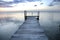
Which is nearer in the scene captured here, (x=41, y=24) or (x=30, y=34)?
(x=30, y=34)

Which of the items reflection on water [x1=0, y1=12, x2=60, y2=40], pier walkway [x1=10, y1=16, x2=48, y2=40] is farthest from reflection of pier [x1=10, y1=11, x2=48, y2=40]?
reflection on water [x1=0, y1=12, x2=60, y2=40]

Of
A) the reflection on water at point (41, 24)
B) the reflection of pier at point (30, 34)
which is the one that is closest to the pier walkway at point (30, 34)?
the reflection of pier at point (30, 34)

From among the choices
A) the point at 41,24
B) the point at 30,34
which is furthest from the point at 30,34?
the point at 41,24

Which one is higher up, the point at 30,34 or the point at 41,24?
the point at 30,34

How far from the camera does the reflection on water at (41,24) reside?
3950 mm

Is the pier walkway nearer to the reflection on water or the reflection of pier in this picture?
the reflection of pier

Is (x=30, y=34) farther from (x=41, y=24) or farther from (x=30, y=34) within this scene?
(x=41, y=24)

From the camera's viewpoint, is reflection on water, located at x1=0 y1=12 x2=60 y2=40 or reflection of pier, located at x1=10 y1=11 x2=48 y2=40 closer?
reflection of pier, located at x1=10 y1=11 x2=48 y2=40

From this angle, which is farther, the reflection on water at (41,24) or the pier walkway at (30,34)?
the reflection on water at (41,24)

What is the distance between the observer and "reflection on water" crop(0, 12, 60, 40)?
395cm

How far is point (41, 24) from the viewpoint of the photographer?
182 inches

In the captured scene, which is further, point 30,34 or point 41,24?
point 41,24

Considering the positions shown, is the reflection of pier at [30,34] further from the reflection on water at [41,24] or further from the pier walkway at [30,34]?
the reflection on water at [41,24]

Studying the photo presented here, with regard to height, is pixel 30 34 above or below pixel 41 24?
above
